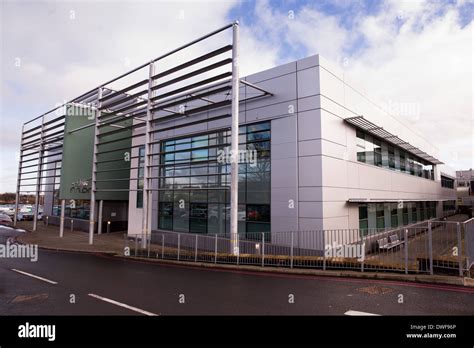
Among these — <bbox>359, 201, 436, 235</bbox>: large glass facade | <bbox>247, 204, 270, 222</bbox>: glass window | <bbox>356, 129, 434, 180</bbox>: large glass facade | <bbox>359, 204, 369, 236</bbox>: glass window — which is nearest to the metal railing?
<bbox>247, 204, 270, 222</bbox>: glass window

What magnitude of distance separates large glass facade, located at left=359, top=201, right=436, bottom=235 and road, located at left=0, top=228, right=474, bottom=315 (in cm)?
492

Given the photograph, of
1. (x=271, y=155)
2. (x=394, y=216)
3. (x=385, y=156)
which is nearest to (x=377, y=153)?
(x=385, y=156)

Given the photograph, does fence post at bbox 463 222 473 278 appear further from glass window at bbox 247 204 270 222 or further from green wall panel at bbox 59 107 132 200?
green wall panel at bbox 59 107 132 200

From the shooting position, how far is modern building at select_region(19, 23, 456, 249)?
1377 cm

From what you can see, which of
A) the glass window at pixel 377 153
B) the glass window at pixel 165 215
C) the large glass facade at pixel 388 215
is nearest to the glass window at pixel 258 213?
the large glass facade at pixel 388 215

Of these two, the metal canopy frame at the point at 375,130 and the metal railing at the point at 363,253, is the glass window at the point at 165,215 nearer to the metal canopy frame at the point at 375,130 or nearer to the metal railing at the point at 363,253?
the metal railing at the point at 363,253

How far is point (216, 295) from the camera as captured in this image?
23.8 feet

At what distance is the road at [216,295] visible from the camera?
616cm

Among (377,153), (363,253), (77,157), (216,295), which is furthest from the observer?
(77,157)

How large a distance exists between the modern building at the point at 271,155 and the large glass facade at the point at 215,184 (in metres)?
0.06

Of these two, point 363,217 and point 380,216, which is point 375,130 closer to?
point 363,217

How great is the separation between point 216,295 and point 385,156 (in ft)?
57.0
